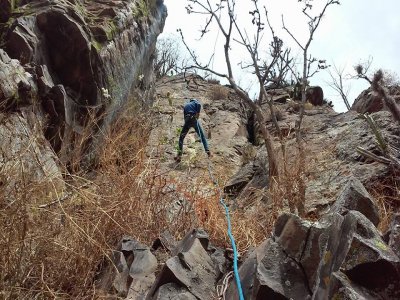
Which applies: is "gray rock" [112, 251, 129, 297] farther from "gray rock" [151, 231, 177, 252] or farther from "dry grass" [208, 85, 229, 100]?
"dry grass" [208, 85, 229, 100]

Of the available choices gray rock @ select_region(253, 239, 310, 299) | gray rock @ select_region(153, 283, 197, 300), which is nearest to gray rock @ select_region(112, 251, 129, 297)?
gray rock @ select_region(153, 283, 197, 300)

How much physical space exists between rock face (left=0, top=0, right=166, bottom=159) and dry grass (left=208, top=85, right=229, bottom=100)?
670 cm

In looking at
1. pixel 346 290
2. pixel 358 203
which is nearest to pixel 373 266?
pixel 346 290

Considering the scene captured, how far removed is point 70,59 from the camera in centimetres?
702

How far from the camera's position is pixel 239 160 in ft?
35.1

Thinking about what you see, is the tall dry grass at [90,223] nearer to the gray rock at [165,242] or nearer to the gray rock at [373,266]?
the gray rock at [165,242]

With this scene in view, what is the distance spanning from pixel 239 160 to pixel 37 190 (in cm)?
779

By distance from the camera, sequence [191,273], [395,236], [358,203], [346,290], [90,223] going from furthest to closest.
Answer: [90,223] → [191,273] → [358,203] → [395,236] → [346,290]

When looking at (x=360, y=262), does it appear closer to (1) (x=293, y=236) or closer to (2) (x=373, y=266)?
(2) (x=373, y=266)

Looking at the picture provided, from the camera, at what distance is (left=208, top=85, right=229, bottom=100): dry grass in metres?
15.6

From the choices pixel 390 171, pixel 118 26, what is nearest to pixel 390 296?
pixel 390 171

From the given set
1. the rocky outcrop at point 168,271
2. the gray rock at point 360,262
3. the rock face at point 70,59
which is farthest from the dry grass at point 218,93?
the gray rock at point 360,262

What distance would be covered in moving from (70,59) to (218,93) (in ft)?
30.0

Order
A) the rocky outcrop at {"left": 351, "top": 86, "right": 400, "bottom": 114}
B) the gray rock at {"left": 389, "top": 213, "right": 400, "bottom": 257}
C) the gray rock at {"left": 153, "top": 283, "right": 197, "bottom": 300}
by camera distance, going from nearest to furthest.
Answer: the gray rock at {"left": 389, "top": 213, "right": 400, "bottom": 257}, the gray rock at {"left": 153, "top": 283, "right": 197, "bottom": 300}, the rocky outcrop at {"left": 351, "top": 86, "right": 400, "bottom": 114}
